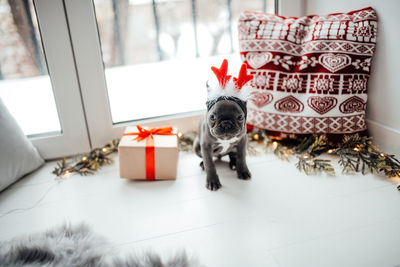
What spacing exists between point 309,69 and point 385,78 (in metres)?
0.28

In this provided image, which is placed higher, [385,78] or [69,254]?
[385,78]

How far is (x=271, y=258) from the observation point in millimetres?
770

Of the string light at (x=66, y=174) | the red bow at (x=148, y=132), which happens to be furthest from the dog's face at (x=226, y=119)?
the string light at (x=66, y=174)

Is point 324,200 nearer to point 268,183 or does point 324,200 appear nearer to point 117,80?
point 268,183

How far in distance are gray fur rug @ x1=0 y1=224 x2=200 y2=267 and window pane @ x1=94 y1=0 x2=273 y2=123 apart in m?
0.71

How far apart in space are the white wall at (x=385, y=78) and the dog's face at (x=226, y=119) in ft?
2.02

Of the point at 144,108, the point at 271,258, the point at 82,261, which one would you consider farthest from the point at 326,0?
the point at 82,261

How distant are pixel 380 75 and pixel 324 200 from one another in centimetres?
57

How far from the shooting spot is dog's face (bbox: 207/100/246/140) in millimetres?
962

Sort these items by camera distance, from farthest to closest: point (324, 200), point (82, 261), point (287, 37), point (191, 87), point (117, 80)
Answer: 1. point (191, 87)
2. point (117, 80)
3. point (287, 37)
4. point (324, 200)
5. point (82, 261)

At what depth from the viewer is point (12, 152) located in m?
1.17

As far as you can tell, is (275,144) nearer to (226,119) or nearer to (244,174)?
(244,174)

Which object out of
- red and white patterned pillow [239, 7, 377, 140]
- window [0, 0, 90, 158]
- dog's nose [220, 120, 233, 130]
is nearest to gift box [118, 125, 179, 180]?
dog's nose [220, 120, 233, 130]

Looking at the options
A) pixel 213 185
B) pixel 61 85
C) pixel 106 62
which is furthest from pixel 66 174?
pixel 213 185
